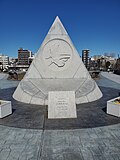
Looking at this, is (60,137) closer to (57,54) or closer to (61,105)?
(61,105)

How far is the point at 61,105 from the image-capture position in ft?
22.5

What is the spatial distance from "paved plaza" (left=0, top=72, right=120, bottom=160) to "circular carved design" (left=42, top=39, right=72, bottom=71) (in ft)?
15.6

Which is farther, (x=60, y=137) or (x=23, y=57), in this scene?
(x=23, y=57)

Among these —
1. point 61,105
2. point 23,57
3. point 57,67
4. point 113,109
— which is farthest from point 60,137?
point 23,57

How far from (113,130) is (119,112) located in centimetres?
158

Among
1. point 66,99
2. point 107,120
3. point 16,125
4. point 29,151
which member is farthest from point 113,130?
point 16,125

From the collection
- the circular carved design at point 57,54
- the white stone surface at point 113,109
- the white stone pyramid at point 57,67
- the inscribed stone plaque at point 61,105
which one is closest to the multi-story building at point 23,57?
the white stone pyramid at point 57,67

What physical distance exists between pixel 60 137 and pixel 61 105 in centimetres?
195

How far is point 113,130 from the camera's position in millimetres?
5602

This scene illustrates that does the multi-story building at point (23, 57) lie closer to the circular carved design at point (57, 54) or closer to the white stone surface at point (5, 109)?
the circular carved design at point (57, 54)

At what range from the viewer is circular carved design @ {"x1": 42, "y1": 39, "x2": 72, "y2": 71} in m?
11.3

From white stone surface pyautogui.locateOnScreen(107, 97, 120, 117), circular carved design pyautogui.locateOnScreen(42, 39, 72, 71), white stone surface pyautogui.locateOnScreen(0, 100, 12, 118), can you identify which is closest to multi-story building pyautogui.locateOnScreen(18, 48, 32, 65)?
circular carved design pyautogui.locateOnScreen(42, 39, 72, 71)

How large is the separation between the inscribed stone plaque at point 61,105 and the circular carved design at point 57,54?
4.82m

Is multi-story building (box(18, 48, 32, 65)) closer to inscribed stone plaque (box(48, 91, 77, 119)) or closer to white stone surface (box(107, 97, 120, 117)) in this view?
inscribed stone plaque (box(48, 91, 77, 119))
